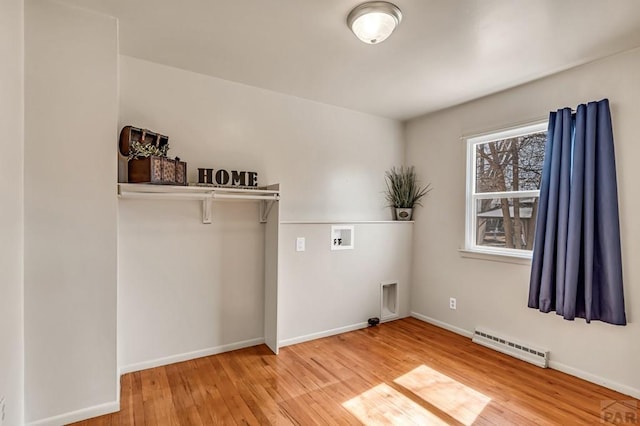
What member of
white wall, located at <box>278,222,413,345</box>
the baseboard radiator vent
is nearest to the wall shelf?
white wall, located at <box>278,222,413,345</box>

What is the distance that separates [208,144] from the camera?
3.00 meters

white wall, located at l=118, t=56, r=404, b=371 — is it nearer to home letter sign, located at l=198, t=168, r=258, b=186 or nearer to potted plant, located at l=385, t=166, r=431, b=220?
home letter sign, located at l=198, t=168, r=258, b=186

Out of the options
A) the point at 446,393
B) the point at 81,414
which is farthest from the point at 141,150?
the point at 446,393

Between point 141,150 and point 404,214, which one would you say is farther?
point 404,214

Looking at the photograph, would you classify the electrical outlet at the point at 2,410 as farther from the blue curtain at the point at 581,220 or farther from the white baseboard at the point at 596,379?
the white baseboard at the point at 596,379

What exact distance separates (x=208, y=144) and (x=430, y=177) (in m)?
2.56

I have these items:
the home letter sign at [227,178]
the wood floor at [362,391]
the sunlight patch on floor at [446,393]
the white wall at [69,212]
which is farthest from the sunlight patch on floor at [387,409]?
the home letter sign at [227,178]

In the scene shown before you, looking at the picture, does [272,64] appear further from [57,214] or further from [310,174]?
[57,214]

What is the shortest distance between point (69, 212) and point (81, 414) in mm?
1248

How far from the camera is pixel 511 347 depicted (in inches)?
123

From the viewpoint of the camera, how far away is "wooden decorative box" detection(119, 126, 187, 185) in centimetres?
237

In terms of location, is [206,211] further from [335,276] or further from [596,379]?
[596,379]

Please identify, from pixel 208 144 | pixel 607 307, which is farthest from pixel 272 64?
pixel 607 307

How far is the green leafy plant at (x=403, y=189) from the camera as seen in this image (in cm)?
423
